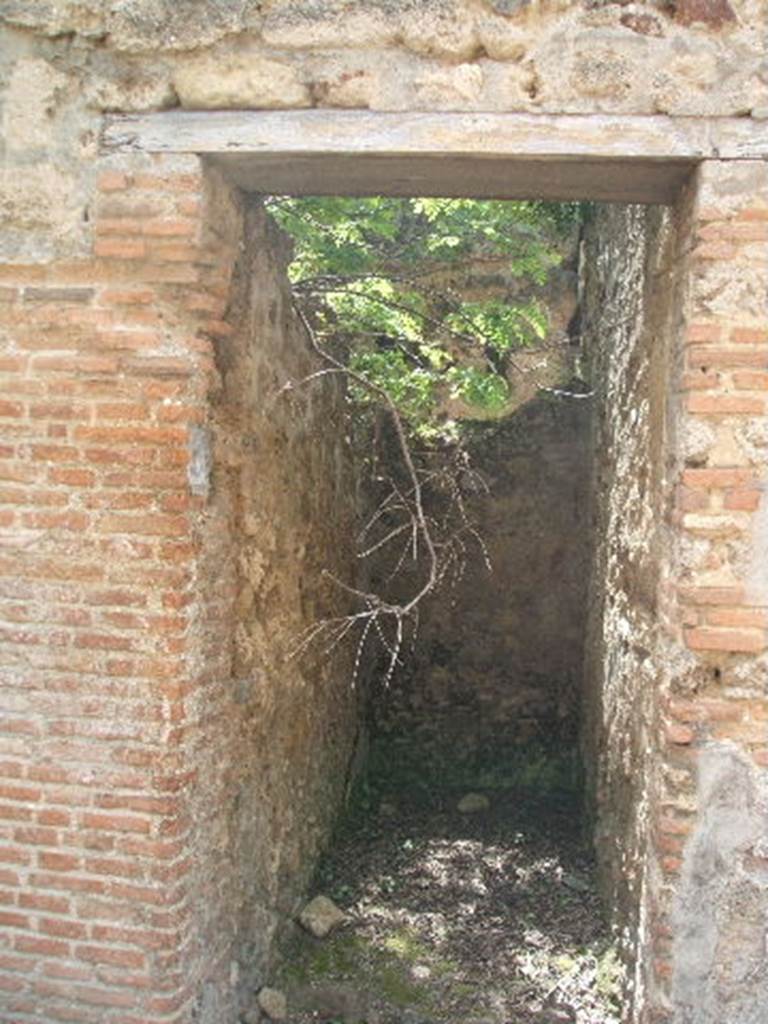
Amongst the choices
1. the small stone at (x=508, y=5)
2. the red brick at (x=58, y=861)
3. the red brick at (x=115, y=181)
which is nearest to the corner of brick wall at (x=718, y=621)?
the small stone at (x=508, y=5)

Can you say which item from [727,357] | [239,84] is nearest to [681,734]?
[727,357]

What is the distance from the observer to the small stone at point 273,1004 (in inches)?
153

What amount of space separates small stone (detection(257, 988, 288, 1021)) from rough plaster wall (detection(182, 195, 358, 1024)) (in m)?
0.06

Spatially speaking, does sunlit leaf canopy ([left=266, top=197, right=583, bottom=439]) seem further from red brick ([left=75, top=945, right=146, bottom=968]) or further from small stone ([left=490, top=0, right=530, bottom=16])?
red brick ([left=75, top=945, right=146, bottom=968])

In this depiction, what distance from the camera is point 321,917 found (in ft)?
14.8

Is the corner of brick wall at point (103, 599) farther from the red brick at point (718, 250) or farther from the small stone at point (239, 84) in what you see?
the red brick at point (718, 250)

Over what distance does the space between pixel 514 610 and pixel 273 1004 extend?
309 centimetres

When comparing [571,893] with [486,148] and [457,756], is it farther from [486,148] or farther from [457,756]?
[486,148]

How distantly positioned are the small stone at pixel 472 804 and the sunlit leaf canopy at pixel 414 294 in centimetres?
229

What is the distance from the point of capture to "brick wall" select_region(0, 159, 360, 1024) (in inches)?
122

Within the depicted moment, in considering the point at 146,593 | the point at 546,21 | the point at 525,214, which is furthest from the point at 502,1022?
the point at 525,214

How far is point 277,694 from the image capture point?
423 cm

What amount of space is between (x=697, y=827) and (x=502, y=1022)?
1.52 m

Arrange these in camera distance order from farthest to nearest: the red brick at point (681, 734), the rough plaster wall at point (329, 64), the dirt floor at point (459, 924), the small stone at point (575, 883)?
the small stone at point (575, 883), the dirt floor at point (459, 924), the red brick at point (681, 734), the rough plaster wall at point (329, 64)
